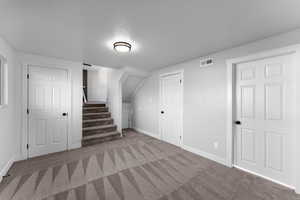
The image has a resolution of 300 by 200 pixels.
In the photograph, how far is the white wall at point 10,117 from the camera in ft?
7.04

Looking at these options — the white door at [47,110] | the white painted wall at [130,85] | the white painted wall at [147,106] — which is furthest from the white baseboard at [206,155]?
the white door at [47,110]

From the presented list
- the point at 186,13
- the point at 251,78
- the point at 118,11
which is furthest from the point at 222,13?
Result: the point at 251,78

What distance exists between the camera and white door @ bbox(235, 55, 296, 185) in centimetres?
197

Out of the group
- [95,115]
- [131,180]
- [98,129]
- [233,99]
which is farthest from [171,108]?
[95,115]

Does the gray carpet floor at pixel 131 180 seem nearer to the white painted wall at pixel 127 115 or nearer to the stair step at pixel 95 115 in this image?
the stair step at pixel 95 115

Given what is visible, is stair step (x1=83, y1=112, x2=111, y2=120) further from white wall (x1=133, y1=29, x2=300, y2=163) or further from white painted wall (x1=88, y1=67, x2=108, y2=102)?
white wall (x1=133, y1=29, x2=300, y2=163)

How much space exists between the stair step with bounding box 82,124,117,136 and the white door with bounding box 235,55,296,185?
3648mm

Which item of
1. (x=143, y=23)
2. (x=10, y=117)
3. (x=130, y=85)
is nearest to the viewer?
(x=143, y=23)

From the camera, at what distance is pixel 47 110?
10.1 feet

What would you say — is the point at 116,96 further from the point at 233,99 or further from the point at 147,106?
the point at 233,99

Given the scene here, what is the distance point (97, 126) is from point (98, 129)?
0.24 meters

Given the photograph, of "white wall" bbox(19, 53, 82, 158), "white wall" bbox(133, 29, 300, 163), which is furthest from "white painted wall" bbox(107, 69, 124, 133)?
"white wall" bbox(133, 29, 300, 163)

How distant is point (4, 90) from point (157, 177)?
3.21 m

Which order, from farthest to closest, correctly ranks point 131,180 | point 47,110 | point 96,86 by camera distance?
point 96,86 → point 47,110 → point 131,180
